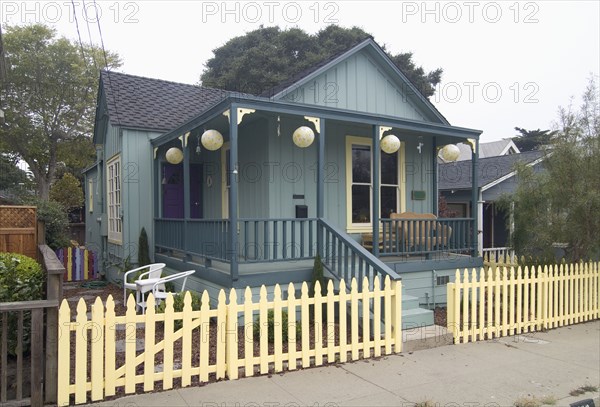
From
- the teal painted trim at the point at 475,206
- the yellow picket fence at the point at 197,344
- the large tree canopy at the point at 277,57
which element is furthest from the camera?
the large tree canopy at the point at 277,57

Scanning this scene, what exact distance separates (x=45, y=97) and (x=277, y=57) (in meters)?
14.1

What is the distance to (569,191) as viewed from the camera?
7.99 metres

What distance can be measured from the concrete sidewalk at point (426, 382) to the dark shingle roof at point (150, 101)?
25.1 ft

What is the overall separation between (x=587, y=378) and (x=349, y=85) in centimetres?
725

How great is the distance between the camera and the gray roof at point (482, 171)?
16734mm

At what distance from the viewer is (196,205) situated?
460 inches

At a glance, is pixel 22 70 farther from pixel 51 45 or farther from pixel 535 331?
pixel 535 331

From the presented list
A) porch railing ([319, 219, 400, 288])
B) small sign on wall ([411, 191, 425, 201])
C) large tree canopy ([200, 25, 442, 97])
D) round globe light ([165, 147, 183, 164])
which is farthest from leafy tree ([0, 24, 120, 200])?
porch railing ([319, 219, 400, 288])

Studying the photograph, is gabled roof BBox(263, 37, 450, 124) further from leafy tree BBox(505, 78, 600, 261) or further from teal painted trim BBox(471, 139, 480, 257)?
leafy tree BBox(505, 78, 600, 261)

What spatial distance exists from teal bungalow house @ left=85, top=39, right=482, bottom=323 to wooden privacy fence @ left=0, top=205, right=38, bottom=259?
2580mm

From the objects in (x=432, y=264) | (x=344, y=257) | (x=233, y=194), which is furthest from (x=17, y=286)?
(x=432, y=264)

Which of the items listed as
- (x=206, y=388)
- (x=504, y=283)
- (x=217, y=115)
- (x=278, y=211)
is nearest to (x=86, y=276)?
(x=278, y=211)

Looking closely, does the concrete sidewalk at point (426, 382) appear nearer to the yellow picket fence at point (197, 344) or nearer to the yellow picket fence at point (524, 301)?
the yellow picket fence at point (197, 344)

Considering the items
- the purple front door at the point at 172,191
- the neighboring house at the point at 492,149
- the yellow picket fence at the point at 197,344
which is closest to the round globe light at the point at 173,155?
the purple front door at the point at 172,191
